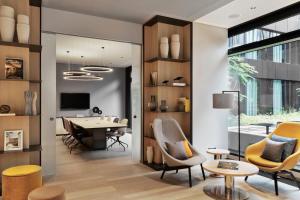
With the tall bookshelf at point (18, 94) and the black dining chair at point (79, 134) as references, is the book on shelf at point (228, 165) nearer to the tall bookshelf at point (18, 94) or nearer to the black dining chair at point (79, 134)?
the tall bookshelf at point (18, 94)

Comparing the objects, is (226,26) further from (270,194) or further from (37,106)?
(37,106)

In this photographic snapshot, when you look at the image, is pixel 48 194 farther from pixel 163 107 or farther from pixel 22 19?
pixel 163 107

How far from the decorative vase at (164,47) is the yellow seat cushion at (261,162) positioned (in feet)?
8.29

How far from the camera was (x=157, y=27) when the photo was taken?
4.68 meters

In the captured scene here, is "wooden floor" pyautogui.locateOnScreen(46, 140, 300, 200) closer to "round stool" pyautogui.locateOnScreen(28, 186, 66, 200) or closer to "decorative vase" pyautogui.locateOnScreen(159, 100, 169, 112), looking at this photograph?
"round stool" pyautogui.locateOnScreen(28, 186, 66, 200)

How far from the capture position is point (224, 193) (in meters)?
3.35

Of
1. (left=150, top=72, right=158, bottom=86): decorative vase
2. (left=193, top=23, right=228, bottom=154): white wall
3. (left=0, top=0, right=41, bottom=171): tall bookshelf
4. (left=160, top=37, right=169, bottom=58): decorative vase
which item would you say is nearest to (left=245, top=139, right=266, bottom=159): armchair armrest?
(left=193, top=23, right=228, bottom=154): white wall

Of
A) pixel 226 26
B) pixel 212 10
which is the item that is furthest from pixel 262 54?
pixel 212 10

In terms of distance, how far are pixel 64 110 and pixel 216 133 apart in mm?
7478

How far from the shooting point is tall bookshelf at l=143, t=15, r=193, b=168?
4.71 metres

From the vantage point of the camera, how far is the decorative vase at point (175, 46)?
184 inches

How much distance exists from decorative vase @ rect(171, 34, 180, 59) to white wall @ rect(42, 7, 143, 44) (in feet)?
2.55

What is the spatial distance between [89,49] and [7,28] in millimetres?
4197

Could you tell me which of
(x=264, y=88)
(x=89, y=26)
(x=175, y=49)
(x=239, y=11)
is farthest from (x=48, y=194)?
(x=264, y=88)
